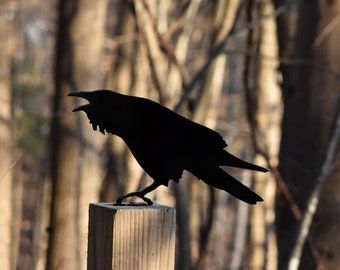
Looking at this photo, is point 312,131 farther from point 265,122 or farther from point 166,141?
point 265,122

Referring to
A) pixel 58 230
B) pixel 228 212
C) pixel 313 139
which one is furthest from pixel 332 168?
pixel 228 212

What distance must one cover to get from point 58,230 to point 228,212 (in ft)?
76.1

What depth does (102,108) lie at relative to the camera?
241cm

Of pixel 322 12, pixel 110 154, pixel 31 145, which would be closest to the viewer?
pixel 322 12

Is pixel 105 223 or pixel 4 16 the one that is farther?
pixel 4 16

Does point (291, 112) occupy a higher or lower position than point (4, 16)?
lower

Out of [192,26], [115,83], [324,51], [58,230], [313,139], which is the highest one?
[192,26]

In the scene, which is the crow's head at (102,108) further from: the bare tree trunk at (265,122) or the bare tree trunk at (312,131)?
the bare tree trunk at (265,122)

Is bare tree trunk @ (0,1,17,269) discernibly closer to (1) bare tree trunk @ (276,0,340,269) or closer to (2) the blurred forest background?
(2) the blurred forest background

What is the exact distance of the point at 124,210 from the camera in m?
2.24

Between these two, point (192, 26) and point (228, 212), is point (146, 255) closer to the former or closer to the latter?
point (192, 26)

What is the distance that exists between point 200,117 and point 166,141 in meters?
5.89

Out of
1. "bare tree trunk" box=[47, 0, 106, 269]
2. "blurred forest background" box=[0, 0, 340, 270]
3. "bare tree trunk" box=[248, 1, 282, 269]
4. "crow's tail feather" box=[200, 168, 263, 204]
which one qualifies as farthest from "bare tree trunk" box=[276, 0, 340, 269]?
"bare tree trunk" box=[248, 1, 282, 269]

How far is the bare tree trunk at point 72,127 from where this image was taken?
28.2ft
